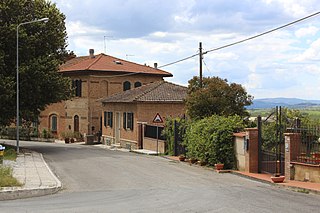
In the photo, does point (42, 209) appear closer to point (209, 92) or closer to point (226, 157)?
point (226, 157)

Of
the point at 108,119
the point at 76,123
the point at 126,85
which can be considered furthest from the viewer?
the point at 126,85

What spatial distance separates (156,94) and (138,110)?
3.22 m

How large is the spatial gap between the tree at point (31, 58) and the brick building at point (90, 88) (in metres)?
19.2

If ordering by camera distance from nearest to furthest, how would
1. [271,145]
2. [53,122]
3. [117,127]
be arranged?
[271,145] < [117,127] < [53,122]

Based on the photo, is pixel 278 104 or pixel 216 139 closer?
pixel 216 139

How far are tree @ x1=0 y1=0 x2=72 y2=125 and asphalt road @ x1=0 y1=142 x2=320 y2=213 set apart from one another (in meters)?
11.9

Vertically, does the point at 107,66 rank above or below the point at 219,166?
above

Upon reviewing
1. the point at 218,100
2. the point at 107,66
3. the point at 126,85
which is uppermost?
the point at 107,66

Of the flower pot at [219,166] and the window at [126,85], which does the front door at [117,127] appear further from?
the flower pot at [219,166]

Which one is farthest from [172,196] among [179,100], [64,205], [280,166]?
[179,100]

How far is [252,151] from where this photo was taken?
21.3 metres

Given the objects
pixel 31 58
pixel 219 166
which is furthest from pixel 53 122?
pixel 219 166

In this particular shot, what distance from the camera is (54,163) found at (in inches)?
1027

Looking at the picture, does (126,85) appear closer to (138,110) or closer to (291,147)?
(138,110)
